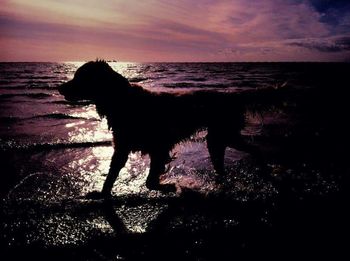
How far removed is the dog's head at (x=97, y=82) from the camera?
418 centimetres

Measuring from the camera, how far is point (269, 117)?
11.7 meters

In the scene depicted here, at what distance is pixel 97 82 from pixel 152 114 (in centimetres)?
88

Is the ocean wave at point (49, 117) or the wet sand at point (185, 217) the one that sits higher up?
the ocean wave at point (49, 117)

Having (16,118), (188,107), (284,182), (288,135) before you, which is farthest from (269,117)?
(16,118)

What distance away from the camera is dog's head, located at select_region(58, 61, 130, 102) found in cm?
418

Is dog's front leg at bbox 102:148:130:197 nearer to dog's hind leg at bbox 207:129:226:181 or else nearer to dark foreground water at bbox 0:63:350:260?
dark foreground water at bbox 0:63:350:260

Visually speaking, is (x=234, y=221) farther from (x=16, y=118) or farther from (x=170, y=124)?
(x=16, y=118)

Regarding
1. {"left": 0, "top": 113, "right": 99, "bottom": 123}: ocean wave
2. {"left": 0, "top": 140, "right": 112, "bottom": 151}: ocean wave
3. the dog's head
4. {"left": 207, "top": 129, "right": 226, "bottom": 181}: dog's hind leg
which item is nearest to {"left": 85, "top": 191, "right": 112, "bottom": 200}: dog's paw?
the dog's head

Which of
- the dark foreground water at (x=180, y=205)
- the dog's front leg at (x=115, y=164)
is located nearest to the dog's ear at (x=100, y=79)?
the dark foreground water at (x=180, y=205)

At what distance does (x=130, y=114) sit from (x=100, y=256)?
189cm

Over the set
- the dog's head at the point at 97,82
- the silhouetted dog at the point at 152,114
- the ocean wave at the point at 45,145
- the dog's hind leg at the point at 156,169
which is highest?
the dog's head at the point at 97,82

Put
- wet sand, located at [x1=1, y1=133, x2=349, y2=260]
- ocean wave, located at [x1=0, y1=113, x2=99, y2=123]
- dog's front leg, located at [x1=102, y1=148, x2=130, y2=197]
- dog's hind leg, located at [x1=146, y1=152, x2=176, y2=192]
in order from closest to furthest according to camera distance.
Answer: 1. wet sand, located at [x1=1, y1=133, x2=349, y2=260]
2. dog's front leg, located at [x1=102, y1=148, x2=130, y2=197]
3. dog's hind leg, located at [x1=146, y1=152, x2=176, y2=192]
4. ocean wave, located at [x1=0, y1=113, x2=99, y2=123]

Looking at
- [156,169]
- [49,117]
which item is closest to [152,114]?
[156,169]

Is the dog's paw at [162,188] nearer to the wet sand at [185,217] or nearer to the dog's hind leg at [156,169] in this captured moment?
the dog's hind leg at [156,169]
